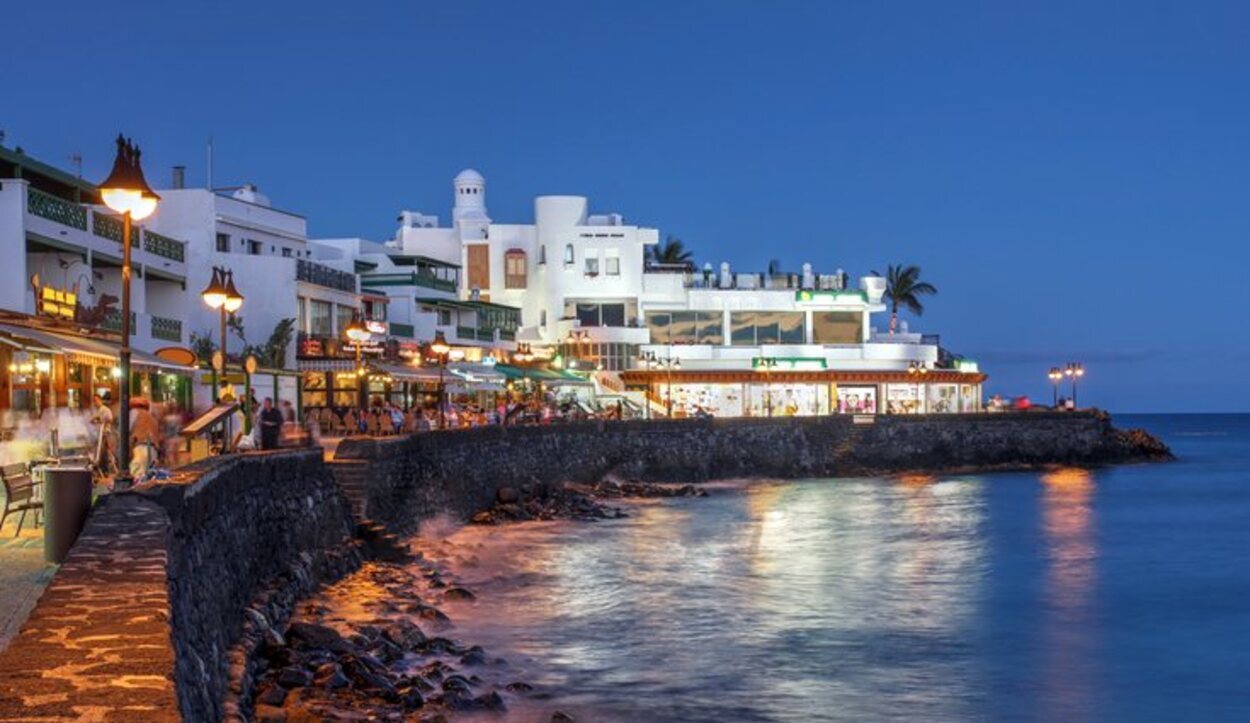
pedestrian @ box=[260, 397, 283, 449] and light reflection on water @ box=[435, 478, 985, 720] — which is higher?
pedestrian @ box=[260, 397, 283, 449]

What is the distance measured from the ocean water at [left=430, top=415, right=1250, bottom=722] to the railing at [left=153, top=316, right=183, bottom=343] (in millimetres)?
10289

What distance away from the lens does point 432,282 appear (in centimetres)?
6944

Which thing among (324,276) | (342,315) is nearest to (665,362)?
(342,315)

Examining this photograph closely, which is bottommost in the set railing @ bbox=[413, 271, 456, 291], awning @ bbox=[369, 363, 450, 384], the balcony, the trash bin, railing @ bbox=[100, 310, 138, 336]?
the trash bin

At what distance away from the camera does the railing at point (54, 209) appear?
31.8 metres

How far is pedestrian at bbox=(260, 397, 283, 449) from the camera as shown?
24.1m

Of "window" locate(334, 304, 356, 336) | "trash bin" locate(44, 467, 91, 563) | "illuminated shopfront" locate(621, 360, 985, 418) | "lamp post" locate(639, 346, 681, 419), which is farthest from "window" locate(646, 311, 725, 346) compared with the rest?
"trash bin" locate(44, 467, 91, 563)

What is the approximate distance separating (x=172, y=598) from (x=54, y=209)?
24.9 meters

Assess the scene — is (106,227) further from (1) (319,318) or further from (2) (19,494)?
(2) (19,494)

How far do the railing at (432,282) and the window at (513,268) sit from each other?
28.2 feet

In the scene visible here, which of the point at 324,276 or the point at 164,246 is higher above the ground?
the point at 324,276

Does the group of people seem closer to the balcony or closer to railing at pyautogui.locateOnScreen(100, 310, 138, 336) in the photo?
the balcony

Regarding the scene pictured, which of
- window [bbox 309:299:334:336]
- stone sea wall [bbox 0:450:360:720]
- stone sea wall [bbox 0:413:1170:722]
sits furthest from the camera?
window [bbox 309:299:334:336]

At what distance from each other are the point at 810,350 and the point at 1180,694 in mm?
60811
